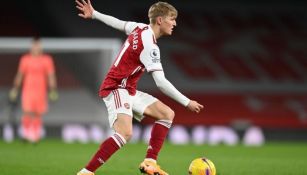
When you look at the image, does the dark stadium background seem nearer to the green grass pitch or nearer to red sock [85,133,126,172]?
the green grass pitch

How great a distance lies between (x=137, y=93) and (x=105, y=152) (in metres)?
0.73

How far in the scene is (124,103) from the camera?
6.41m

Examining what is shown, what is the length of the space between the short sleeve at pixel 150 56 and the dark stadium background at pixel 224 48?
11.6m

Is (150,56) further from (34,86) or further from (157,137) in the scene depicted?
(34,86)

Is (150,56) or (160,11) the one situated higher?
(160,11)

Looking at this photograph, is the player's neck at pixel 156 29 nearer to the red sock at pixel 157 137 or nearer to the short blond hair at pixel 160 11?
the short blond hair at pixel 160 11

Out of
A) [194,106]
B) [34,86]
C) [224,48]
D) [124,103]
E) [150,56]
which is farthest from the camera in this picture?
[224,48]

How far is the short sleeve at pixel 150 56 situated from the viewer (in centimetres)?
627

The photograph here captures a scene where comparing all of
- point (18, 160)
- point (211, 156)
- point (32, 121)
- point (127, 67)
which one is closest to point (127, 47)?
point (127, 67)

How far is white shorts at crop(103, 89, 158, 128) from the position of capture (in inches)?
252

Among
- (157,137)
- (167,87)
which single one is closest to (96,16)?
(167,87)

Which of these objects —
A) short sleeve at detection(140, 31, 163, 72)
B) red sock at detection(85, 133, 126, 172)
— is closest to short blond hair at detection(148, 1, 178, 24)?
short sleeve at detection(140, 31, 163, 72)

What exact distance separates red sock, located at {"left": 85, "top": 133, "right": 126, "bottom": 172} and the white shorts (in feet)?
0.63

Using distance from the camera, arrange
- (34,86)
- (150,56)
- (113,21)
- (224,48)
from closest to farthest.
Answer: (150,56)
(113,21)
(34,86)
(224,48)
